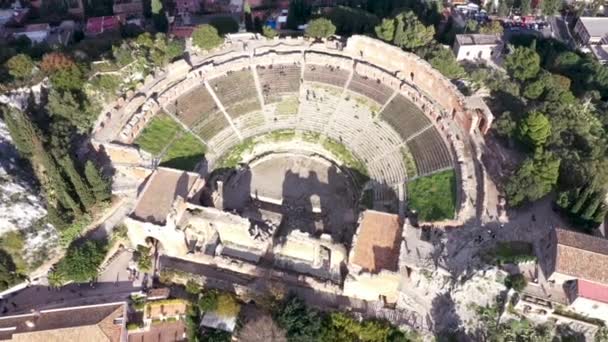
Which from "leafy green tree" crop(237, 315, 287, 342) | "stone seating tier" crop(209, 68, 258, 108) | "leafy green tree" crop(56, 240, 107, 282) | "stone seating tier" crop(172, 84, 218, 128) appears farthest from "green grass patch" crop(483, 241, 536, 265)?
"leafy green tree" crop(56, 240, 107, 282)

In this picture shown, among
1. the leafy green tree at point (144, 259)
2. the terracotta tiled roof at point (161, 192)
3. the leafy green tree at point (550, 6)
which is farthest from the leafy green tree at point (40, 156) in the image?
the leafy green tree at point (550, 6)

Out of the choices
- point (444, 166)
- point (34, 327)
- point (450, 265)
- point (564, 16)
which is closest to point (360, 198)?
point (444, 166)

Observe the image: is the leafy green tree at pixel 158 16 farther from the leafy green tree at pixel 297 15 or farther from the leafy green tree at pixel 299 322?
the leafy green tree at pixel 299 322

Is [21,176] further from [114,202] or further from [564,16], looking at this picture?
[564,16]

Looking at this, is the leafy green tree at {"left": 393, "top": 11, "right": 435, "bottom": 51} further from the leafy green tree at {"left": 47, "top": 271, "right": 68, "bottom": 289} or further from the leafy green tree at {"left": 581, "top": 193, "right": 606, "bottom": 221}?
the leafy green tree at {"left": 47, "top": 271, "right": 68, "bottom": 289}

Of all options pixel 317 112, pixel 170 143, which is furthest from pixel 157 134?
pixel 317 112
